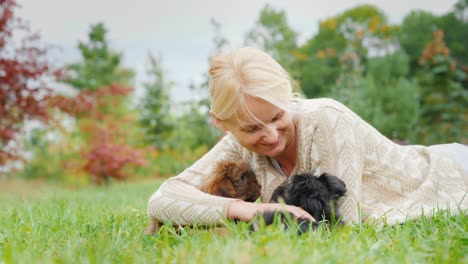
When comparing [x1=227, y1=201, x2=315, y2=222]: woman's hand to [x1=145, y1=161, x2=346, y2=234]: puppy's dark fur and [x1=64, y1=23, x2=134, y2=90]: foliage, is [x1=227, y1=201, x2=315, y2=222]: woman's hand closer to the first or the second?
[x1=145, y1=161, x2=346, y2=234]: puppy's dark fur

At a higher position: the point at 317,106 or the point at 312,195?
the point at 317,106

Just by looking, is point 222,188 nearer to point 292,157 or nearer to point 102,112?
point 292,157

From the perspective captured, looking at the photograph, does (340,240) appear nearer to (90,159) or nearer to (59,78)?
(59,78)

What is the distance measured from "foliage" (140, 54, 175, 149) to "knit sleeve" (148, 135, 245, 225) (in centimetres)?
1597

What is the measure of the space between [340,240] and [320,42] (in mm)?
30305


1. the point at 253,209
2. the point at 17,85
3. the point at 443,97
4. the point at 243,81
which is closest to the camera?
the point at 253,209

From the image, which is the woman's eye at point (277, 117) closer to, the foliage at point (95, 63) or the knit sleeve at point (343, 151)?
the knit sleeve at point (343, 151)

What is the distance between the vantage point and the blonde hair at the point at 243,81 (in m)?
2.99

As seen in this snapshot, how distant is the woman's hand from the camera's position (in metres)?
2.68

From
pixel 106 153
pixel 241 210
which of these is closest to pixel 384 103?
pixel 106 153

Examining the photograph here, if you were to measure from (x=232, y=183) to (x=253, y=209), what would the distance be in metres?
0.71

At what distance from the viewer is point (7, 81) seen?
10.8 m

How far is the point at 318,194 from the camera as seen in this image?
2.85m

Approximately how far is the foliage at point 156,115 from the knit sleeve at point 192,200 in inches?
629
